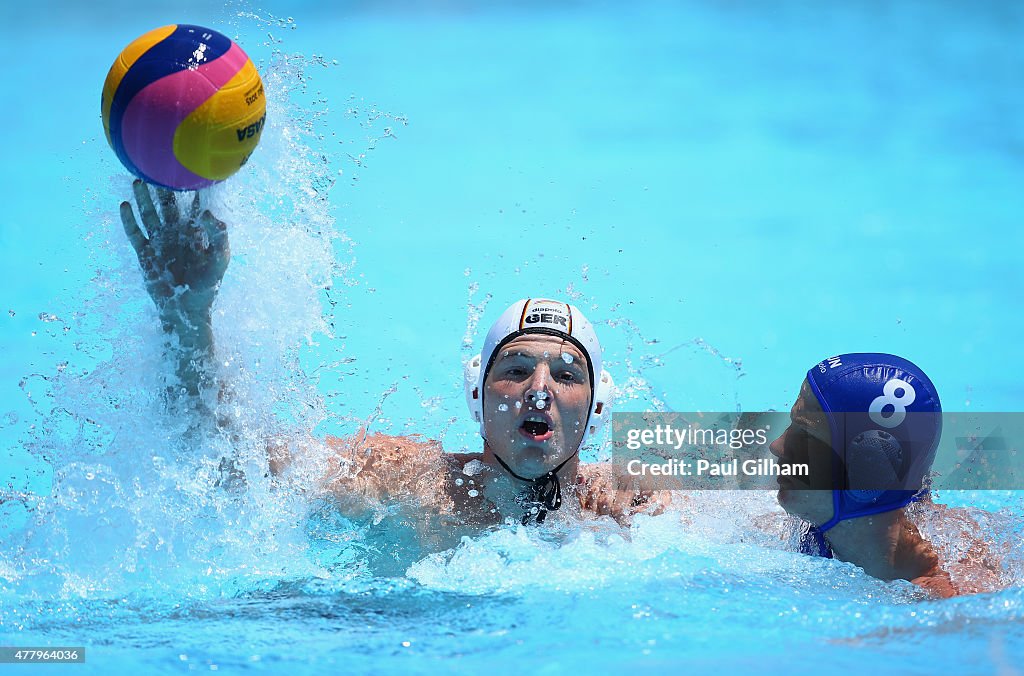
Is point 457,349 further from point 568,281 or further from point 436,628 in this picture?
point 436,628

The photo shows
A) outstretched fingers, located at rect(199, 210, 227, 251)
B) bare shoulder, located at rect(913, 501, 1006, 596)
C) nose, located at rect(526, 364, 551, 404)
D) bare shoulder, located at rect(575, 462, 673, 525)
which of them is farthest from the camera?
bare shoulder, located at rect(575, 462, 673, 525)

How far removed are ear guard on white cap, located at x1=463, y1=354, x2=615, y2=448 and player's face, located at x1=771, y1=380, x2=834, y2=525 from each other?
60cm

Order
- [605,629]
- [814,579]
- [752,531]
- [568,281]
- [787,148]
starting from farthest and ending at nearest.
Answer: [787,148] → [568,281] → [752,531] → [814,579] → [605,629]

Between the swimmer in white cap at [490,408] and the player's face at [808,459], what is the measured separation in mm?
587

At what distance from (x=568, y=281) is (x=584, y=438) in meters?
3.28

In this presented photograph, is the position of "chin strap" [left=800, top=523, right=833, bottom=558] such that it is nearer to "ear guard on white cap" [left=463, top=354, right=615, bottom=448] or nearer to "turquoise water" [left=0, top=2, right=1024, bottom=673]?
"turquoise water" [left=0, top=2, right=1024, bottom=673]

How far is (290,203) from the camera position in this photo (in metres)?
3.57

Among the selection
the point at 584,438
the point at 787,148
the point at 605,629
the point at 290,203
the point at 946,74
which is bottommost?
the point at 605,629

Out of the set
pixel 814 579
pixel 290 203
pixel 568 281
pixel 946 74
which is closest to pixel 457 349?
pixel 568 281

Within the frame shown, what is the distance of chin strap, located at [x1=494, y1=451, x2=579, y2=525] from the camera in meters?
3.45

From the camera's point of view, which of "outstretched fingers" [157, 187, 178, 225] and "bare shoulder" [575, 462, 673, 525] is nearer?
"outstretched fingers" [157, 187, 178, 225]

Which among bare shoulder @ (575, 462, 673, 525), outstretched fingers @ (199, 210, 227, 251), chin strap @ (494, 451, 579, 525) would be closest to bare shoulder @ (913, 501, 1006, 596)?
bare shoulder @ (575, 462, 673, 525)

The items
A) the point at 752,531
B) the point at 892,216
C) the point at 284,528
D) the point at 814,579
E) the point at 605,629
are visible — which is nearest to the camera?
the point at 605,629

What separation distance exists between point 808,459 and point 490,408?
1.00 metres
